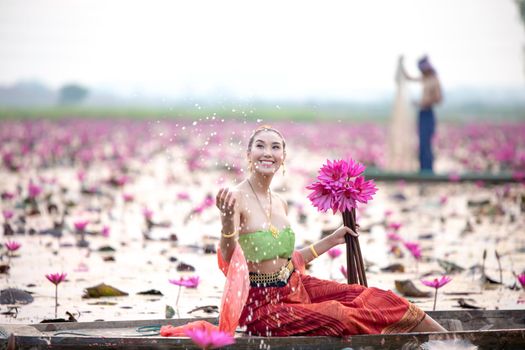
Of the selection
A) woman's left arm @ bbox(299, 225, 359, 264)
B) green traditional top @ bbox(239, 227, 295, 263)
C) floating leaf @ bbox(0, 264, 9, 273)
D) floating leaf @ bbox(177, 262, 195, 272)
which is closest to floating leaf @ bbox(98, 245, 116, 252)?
floating leaf @ bbox(177, 262, 195, 272)

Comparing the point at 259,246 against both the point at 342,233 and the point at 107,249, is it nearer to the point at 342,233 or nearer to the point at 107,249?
the point at 342,233

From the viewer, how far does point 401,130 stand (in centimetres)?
1522

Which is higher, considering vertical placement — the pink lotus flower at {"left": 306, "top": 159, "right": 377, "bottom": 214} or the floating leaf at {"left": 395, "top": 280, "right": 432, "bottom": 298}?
the pink lotus flower at {"left": 306, "top": 159, "right": 377, "bottom": 214}

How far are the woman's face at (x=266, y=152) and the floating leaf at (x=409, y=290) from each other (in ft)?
6.82

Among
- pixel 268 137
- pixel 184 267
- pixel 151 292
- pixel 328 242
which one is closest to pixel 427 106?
pixel 184 267

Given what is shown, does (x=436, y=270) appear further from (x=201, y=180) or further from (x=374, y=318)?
(x=201, y=180)

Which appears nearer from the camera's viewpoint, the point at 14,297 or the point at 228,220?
the point at 228,220

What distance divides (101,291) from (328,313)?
2246 millimetres

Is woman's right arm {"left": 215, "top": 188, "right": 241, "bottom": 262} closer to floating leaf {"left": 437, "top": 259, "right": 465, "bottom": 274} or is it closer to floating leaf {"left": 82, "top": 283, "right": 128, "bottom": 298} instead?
floating leaf {"left": 82, "top": 283, "right": 128, "bottom": 298}

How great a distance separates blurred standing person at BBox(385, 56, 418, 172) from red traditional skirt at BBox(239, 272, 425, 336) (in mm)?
10401

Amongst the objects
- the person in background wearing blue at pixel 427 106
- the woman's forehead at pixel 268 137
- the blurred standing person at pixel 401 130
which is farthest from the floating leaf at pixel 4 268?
the blurred standing person at pixel 401 130

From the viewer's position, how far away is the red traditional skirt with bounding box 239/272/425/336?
183 inches

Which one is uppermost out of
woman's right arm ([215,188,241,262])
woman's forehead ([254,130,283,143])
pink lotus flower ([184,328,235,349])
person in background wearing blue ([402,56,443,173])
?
person in background wearing blue ([402,56,443,173])

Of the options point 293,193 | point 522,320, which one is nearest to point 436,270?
point 522,320
